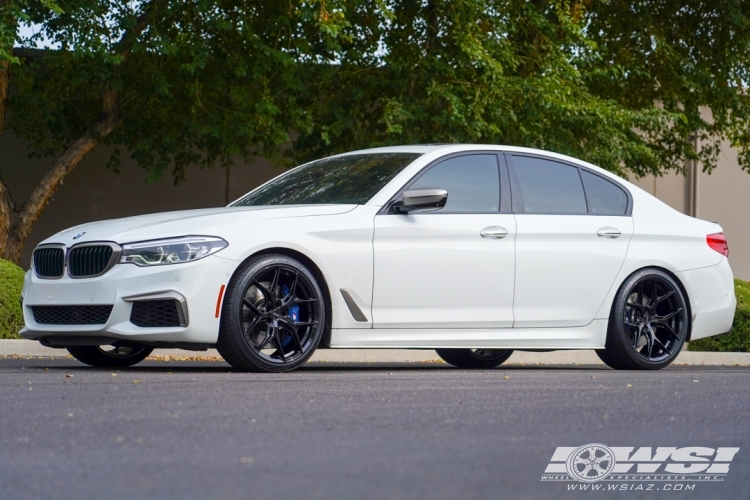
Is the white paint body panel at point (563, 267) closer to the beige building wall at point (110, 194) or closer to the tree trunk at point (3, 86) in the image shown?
the tree trunk at point (3, 86)

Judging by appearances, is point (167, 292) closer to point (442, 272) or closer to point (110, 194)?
point (442, 272)

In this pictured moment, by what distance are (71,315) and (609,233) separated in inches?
155

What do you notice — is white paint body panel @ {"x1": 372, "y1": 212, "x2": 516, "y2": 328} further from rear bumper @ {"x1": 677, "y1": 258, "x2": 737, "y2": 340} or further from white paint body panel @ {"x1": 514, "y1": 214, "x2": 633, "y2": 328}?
rear bumper @ {"x1": 677, "y1": 258, "x2": 737, "y2": 340}

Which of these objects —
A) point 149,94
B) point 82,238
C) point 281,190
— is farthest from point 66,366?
point 149,94

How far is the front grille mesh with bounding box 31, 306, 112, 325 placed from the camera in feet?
24.7

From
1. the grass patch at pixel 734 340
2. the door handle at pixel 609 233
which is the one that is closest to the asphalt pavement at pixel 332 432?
the door handle at pixel 609 233

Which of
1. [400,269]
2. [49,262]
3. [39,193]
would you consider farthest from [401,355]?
[39,193]

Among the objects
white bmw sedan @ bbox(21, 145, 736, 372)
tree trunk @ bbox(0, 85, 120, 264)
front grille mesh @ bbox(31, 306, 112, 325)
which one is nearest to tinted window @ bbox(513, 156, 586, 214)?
white bmw sedan @ bbox(21, 145, 736, 372)

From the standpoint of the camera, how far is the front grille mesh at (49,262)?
7.92m

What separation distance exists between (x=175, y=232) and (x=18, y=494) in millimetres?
3941

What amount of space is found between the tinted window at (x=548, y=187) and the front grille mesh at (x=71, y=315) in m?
3.12

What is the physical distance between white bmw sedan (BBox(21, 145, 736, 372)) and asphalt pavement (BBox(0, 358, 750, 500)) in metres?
0.42

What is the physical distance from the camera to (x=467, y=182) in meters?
8.61

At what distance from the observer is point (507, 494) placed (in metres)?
3.64
